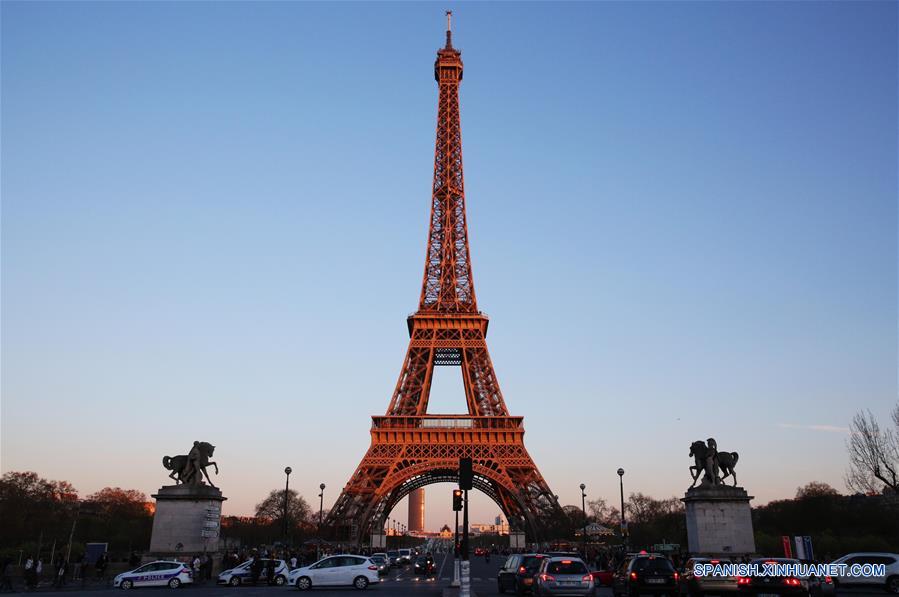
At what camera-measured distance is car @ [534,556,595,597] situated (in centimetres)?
2080

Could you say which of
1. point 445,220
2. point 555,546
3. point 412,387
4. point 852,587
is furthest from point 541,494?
point 852,587

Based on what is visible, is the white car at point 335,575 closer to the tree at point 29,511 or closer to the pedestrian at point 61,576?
the pedestrian at point 61,576

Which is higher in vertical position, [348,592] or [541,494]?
[541,494]

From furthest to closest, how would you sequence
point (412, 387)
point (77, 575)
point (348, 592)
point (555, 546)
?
point (412, 387) → point (555, 546) → point (77, 575) → point (348, 592)

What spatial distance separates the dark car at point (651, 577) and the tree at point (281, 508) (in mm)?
109793

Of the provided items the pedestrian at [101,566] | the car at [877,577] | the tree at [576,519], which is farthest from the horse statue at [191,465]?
the tree at [576,519]

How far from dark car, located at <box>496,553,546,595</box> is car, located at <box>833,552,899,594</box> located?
12.2 metres

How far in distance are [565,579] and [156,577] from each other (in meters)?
19.4

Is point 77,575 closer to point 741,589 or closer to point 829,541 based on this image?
point 741,589

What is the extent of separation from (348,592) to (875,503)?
214 feet

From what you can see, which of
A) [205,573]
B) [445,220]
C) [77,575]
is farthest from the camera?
[445,220]

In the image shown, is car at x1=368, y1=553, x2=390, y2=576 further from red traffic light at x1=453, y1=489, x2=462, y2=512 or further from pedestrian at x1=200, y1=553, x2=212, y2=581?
red traffic light at x1=453, y1=489, x2=462, y2=512

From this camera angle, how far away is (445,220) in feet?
272

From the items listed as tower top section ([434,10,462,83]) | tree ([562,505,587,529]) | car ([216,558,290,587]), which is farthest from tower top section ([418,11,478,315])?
car ([216,558,290,587])
